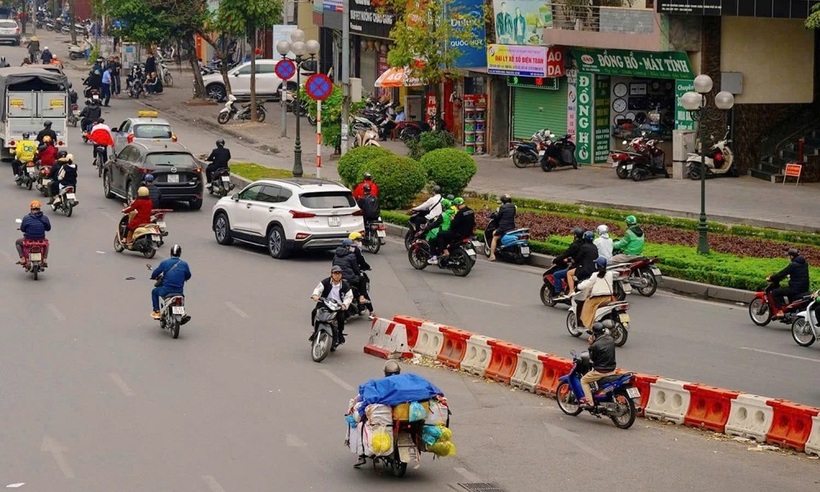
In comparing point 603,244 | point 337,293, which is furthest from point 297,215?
point 337,293

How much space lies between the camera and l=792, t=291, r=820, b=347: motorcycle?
20.4 meters

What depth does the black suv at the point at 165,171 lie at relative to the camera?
32281 mm

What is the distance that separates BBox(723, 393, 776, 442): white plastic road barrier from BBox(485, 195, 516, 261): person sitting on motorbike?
11.4 m

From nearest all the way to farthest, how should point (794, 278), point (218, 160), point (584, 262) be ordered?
point (794, 278) < point (584, 262) < point (218, 160)

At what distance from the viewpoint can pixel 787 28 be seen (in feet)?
127

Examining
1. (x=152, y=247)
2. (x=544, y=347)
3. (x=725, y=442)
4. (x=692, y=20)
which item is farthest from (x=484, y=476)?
(x=692, y=20)

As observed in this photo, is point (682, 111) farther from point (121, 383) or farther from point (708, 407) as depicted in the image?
point (121, 383)

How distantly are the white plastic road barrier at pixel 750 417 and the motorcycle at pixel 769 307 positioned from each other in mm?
5462

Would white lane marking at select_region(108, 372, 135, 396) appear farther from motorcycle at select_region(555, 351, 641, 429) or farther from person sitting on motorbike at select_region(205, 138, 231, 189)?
person sitting on motorbike at select_region(205, 138, 231, 189)

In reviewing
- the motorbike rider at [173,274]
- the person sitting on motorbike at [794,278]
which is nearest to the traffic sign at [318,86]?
the motorbike rider at [173,274]

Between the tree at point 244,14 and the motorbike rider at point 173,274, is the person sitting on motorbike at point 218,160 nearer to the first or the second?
the motorbike rider at point 173,274

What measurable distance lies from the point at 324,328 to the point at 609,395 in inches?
184

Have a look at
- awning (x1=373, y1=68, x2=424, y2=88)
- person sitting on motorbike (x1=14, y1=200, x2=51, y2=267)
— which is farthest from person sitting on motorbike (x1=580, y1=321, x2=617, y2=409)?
awning (x1=373, y1=68, x2=424, y2=88)

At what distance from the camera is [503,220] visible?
27391mm
